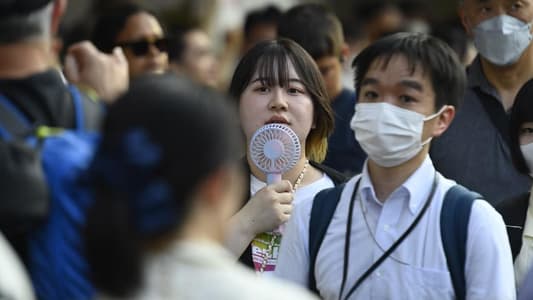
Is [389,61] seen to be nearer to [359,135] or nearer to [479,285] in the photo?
[359,135]

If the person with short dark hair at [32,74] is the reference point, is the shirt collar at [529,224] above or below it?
below

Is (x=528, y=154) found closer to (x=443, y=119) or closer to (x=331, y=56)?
(x=443, y=119)

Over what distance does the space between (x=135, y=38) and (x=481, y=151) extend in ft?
7.95

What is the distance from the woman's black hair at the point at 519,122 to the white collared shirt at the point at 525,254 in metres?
0.31

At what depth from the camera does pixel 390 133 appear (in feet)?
13.6

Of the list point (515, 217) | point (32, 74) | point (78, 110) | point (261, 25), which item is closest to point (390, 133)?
point (515, 217)

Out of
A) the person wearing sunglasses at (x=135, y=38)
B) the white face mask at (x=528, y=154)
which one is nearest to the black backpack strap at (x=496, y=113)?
the white face mask at (x=528, y=154)

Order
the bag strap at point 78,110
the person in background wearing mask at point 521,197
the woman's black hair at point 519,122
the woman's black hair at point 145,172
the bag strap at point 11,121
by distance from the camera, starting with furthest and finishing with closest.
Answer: the woman's black hair at point 519,122, the person in background wearing mask at point 521,197, the bag strap at point 78,110, the bag strap at point 11,121, the woman's black hair at point 145,172

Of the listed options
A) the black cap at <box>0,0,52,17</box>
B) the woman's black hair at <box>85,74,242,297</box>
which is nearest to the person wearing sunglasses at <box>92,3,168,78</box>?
the black cap at <box>0,0,52,17</box>

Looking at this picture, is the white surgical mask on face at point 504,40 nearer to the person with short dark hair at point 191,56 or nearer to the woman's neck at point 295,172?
the woman's neck at point 295,172

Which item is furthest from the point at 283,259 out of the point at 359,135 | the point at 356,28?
the point at 356,28

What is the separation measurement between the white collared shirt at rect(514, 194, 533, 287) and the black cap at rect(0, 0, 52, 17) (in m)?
2.21

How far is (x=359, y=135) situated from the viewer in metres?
4.25

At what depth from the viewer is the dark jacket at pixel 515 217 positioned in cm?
488
